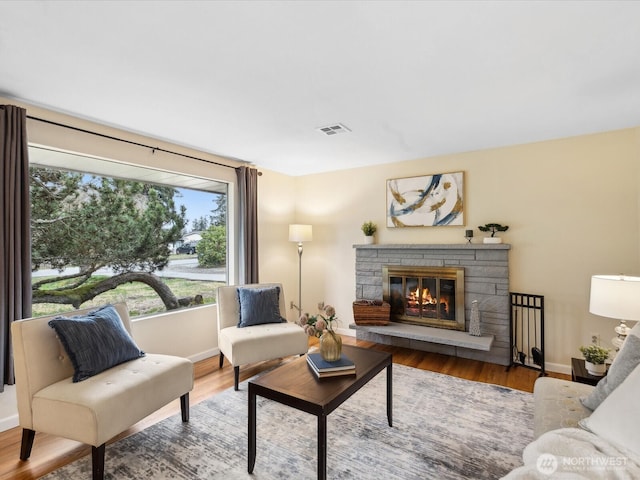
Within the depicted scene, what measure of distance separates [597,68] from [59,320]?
3.64 m

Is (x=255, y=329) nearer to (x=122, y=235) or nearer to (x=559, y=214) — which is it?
(x=122, y=235)

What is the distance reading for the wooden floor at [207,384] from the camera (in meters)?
1.99

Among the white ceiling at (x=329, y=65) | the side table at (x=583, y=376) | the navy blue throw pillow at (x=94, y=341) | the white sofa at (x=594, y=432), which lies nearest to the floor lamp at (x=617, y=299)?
the side table at (x=583, y=376)

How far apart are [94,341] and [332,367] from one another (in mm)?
1532

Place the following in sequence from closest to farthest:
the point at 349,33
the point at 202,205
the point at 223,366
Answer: the point at 349,33 < the point at 223,366 < the point at 202,205

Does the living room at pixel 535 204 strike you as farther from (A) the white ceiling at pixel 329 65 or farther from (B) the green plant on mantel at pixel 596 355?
(B) the green plant on mantel at pixel 596 355

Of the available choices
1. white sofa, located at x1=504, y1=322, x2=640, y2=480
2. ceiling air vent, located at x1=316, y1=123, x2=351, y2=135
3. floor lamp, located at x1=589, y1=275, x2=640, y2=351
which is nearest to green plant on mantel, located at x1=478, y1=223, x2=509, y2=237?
floor lamp, located at x1=589, y1=275, x2=640, y2=351

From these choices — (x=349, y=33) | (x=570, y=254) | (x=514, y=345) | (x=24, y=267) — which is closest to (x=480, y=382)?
(x=514, y=345)

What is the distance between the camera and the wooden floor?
1.99 metres

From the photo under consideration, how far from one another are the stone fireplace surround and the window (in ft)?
7.13

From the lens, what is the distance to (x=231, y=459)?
200 centimetres

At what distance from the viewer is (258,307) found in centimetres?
346

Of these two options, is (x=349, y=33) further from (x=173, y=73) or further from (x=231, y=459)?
(x=231, y=459)

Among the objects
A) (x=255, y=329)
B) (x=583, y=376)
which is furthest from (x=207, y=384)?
(x=583, y=376)
